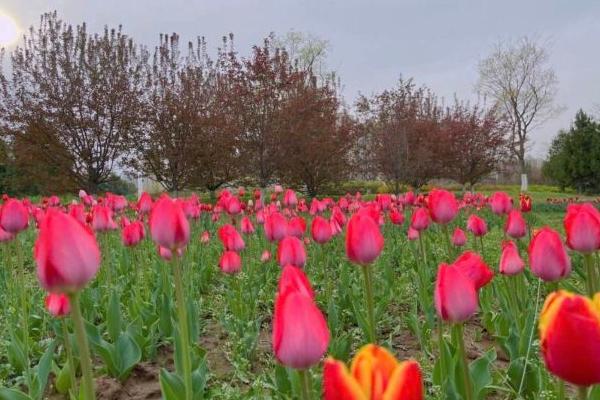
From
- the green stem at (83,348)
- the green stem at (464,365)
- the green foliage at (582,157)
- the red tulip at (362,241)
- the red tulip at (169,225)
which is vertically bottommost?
the green stem at (464,365)

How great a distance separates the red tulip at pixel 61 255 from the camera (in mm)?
944

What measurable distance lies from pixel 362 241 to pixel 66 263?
77 centimetres

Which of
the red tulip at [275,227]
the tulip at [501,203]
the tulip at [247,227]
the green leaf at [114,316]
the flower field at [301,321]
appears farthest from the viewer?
the tulip at [247,227]

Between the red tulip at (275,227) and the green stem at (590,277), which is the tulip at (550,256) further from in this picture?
the red tulip at (275,227)

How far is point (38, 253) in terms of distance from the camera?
0.96 m

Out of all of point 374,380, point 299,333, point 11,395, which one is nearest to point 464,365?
point 299,333

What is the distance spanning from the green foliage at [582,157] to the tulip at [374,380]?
109ft

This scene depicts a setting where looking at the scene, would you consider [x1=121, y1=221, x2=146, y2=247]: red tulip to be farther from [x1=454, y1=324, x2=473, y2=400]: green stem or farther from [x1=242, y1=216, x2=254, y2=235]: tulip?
[x1=454, y1=324, x2=473, y2=400]: green stem

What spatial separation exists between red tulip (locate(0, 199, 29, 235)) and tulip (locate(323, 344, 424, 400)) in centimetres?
208

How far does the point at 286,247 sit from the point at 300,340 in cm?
112

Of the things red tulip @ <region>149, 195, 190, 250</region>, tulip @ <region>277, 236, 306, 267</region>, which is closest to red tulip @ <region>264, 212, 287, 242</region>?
tulip @ <region>277, 236, 306, 267</region>

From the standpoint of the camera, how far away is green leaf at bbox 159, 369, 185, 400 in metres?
1.62

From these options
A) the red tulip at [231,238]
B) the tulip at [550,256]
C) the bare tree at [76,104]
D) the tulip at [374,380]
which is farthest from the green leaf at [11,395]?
the bare tree at [76,104]

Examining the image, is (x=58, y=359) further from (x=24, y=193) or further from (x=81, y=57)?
(x=24, y=193)
